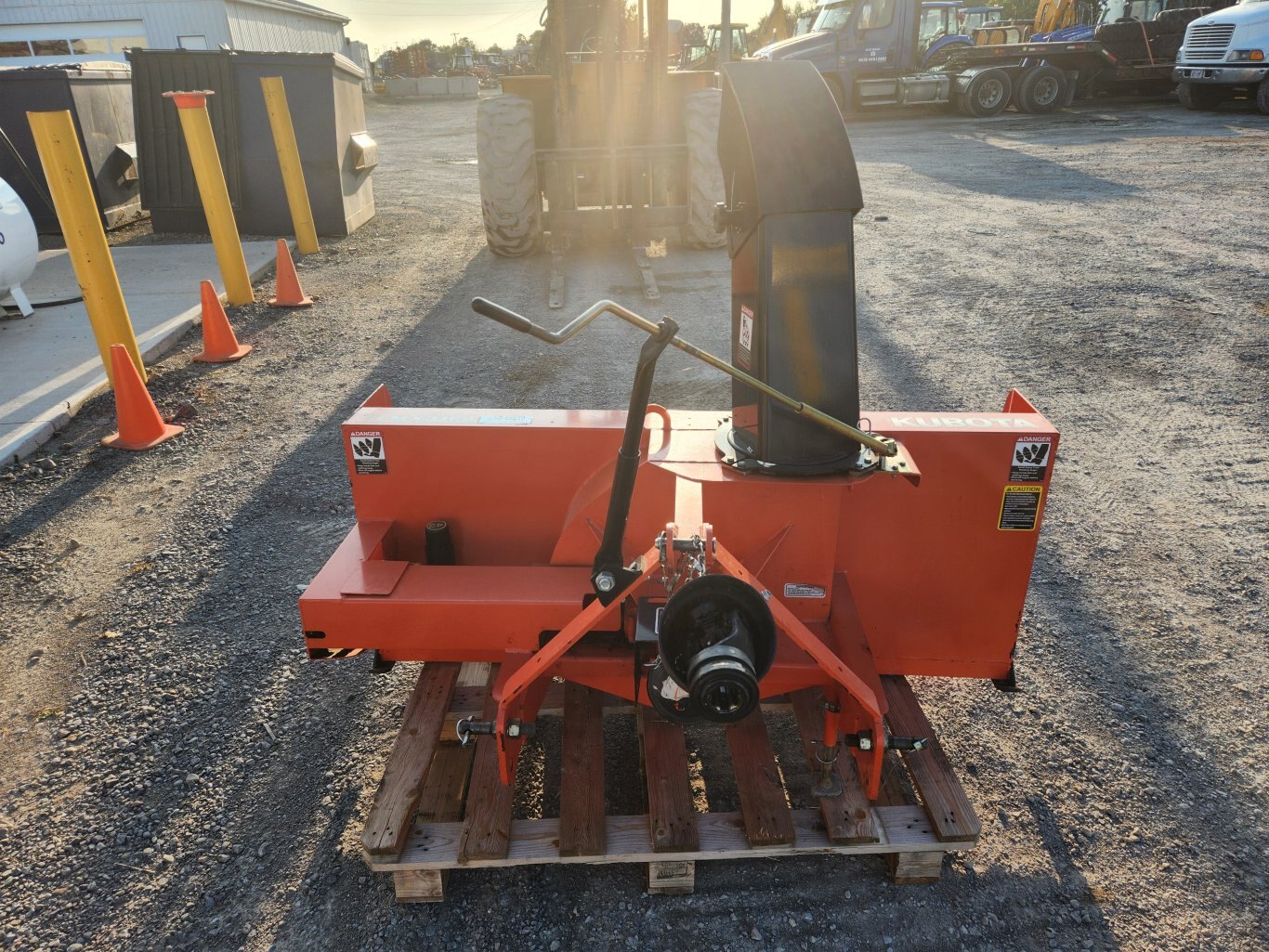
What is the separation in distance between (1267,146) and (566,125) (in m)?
11.7

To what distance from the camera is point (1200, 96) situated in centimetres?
1797

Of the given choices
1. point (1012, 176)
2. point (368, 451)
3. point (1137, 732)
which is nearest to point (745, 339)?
point (368, 451)

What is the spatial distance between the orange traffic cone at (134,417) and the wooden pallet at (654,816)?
3.46 m

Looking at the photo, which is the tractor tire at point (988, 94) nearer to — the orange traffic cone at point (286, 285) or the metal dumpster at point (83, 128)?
the metal dumpster at point (83, 128)

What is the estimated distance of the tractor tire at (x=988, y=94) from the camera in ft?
61.6

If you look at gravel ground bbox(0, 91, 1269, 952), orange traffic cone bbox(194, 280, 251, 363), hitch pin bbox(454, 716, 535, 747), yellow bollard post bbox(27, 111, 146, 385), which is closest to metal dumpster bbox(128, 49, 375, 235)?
gravel ground bbox(0, 91, 1269, 952)

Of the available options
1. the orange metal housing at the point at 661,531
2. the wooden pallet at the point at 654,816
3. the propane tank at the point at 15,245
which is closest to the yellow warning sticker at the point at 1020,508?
the orange metal housing at the point at 661,531

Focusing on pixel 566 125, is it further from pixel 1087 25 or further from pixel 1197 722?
pixel 1087 25

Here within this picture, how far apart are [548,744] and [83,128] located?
1021 centimetres

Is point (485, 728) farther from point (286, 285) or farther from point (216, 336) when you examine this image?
point (286, 285)

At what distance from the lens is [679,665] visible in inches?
73.9

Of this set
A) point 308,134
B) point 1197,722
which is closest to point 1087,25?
point 308,134

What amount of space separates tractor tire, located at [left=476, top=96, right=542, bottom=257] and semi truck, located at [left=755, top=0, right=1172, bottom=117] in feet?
39.9

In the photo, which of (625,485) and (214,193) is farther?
(214,193)
